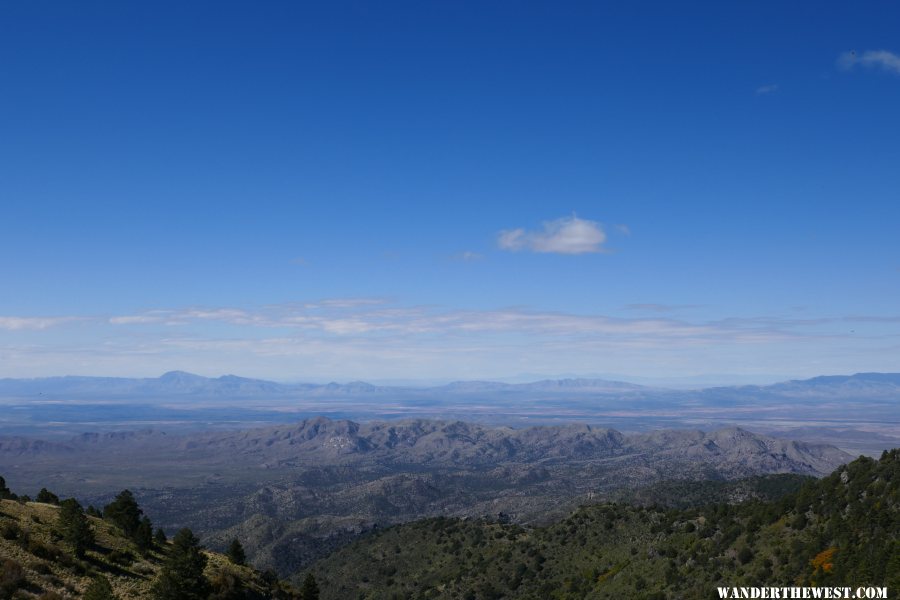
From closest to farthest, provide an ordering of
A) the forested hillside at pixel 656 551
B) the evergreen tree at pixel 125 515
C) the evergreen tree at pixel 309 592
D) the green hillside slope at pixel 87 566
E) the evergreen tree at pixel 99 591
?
the evergreen tree at pixel 99 591 < the green hillside slope at pixel 87 566 < the forested hillside at pixel 656 551 < the evergreen tree at pixel 125 515 < the evergreen tree at pixel 309 592

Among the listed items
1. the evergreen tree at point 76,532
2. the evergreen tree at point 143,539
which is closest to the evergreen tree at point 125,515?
the evergreen tree at point 143,539

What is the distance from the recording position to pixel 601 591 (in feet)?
234

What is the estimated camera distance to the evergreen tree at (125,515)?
177 ft

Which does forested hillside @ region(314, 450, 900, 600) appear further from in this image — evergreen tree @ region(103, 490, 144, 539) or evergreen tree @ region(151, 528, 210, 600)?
evergreen tree @ region(103, 490, 144, 539)

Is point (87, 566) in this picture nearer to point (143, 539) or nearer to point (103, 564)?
point (103, 564)

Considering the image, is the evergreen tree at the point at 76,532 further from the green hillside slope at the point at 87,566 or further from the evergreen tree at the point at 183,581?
the evergreen tree at the point at 183,581

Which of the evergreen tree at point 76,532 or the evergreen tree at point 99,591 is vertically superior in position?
the evergreen tree at point 76,532

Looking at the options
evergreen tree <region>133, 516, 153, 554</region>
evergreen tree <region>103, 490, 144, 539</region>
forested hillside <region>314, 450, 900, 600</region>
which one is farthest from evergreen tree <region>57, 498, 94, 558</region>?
forested hillside <region>314, 450, 900, 600</region>

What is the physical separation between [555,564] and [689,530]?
2038cm

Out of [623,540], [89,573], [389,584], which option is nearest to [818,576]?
[623,540]

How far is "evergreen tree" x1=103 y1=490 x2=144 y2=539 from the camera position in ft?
177

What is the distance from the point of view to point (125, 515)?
5394 cm

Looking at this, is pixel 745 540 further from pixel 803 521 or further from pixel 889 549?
pixel 889 549

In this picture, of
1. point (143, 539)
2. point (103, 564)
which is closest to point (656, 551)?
point (143, 539)
